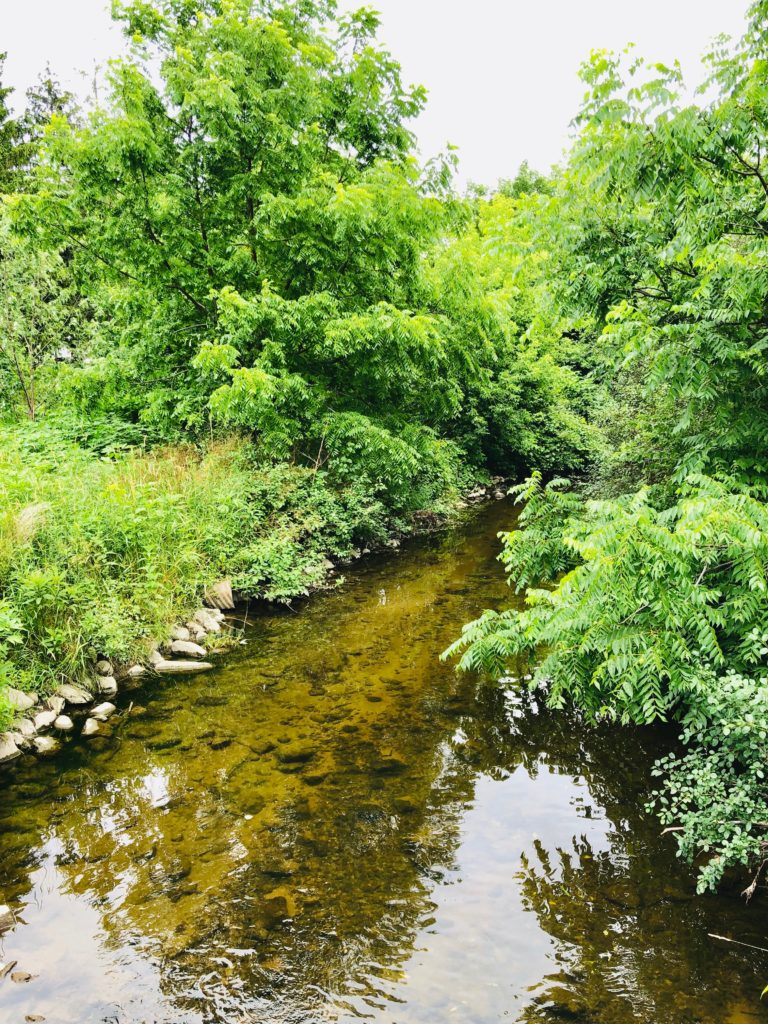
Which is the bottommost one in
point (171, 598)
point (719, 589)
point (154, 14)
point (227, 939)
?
point (227, 939)

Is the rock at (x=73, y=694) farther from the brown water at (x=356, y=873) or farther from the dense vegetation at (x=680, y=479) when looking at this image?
the dense vegetation at (x=680, y=479)

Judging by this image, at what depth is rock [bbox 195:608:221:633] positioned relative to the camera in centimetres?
838

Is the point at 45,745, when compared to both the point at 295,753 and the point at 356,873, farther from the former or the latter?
the point at 356,873

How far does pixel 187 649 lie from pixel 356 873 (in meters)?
4.45

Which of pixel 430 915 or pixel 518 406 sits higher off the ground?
pixel 518 406

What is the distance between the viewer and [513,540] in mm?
5621

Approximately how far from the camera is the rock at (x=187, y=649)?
777 centimetres

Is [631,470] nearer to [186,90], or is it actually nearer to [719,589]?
[719,589]

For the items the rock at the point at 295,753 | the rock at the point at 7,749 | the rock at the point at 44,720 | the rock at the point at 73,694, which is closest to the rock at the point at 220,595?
the rock at the point at 73,694

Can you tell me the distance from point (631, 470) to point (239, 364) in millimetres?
7275

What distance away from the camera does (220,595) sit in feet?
29.5

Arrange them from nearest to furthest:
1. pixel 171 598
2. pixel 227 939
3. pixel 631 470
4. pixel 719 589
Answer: pixel 227 939, pixel 719 589, pixel 171 598, pixel 631 470

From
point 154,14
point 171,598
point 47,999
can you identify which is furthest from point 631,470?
point 154,14

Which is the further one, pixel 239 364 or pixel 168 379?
pixel 168 379
